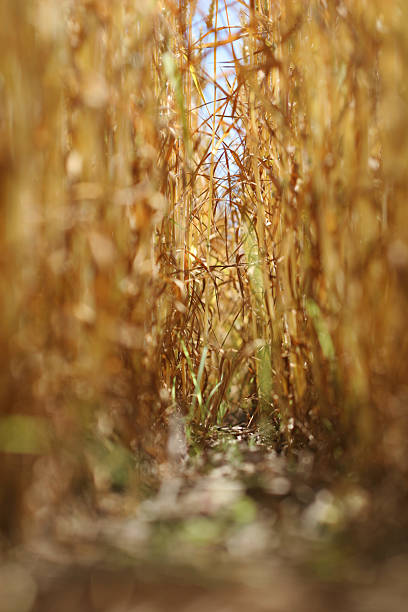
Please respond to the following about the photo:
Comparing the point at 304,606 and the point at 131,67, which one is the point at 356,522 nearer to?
the point at 304,606

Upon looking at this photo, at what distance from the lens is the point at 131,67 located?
65cm

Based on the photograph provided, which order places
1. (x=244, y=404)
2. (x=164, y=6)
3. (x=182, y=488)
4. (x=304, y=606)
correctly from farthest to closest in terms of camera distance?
(x=244, y=404), (x=164, y=6), (x=182, y=488), (x=304, y=606)

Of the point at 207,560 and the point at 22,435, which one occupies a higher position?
the point at 22,435

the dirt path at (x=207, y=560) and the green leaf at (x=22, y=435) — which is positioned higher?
the green leaf at (x=22, y=435)

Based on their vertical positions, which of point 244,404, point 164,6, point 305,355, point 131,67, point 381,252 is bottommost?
point 244,404

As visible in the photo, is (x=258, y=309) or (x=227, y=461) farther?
(x=258, y=309)

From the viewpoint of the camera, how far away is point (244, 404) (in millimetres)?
1159

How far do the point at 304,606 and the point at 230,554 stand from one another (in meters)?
0.09

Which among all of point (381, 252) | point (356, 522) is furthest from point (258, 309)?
point (356, 522)

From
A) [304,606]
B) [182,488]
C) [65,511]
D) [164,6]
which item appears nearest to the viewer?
[304,606]

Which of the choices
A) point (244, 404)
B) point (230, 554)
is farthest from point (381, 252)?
point (244, 404)

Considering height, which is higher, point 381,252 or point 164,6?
point 164,6

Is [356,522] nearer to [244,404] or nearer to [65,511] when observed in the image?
[65,511]

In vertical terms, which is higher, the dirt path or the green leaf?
the green leaf
